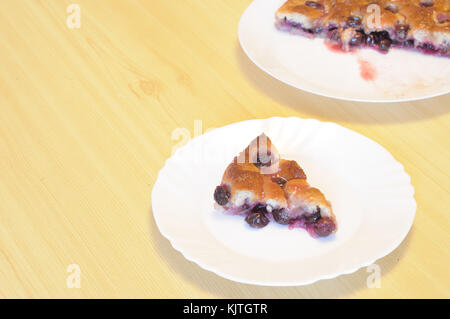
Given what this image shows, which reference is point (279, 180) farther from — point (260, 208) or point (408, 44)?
point (408, 44)

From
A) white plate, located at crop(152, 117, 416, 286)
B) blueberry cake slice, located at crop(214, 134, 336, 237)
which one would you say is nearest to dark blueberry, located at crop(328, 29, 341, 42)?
white plate, located at crop(152, 117, 416, 286)

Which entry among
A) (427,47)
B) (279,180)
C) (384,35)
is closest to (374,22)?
(384,35)

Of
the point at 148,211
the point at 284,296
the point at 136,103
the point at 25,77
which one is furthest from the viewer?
the point at 25,77

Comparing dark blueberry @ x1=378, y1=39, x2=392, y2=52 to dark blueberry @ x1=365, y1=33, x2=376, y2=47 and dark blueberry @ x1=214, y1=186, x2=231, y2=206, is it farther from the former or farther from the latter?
dark blueberry @ x1=214, y1=186, x2=231, y2=206

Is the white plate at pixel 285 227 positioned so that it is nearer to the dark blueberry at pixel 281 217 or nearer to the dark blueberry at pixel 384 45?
the dark blueberry at pixel 281 217

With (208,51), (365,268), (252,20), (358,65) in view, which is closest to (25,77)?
(208,51)
